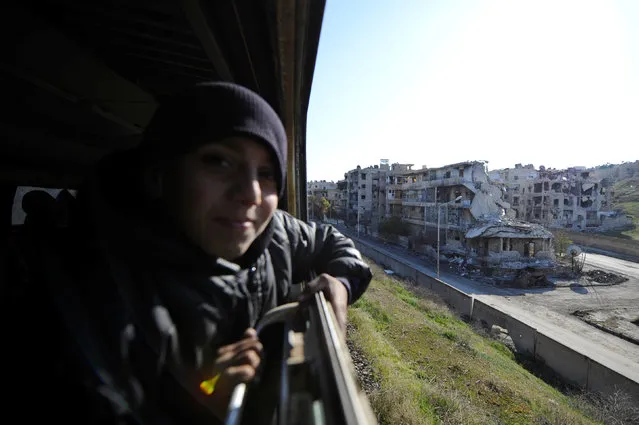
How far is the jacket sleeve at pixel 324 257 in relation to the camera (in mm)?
1902

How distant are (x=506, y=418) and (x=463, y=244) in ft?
86.2

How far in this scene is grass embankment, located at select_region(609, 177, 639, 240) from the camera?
43.7 m

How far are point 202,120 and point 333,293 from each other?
897 millimetres

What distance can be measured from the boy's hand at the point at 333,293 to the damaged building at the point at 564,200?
47372mm

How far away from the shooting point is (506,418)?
9.05 metres

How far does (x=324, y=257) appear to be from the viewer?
6.78ft

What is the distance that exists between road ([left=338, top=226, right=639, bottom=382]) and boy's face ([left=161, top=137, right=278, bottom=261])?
61.0ft

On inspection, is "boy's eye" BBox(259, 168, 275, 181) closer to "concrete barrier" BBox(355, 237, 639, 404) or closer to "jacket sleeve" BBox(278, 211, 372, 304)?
"jacket sleeve" BBox(278, 211, 372, 304)

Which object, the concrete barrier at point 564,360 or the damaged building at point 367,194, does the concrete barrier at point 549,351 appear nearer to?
the concrete barrier at point 564,360

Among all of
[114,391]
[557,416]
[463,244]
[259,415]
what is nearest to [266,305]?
[259,415]

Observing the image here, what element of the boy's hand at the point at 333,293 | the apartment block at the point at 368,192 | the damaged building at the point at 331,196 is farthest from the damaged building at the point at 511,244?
the boy's hand at the point at 333,293

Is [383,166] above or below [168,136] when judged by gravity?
above

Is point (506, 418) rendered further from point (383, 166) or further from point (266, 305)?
point (383, 166)

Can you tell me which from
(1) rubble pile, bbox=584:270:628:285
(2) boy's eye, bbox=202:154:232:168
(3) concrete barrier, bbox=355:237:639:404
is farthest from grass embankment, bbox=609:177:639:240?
(2) boy's eye, bbox=202:154:232:168
